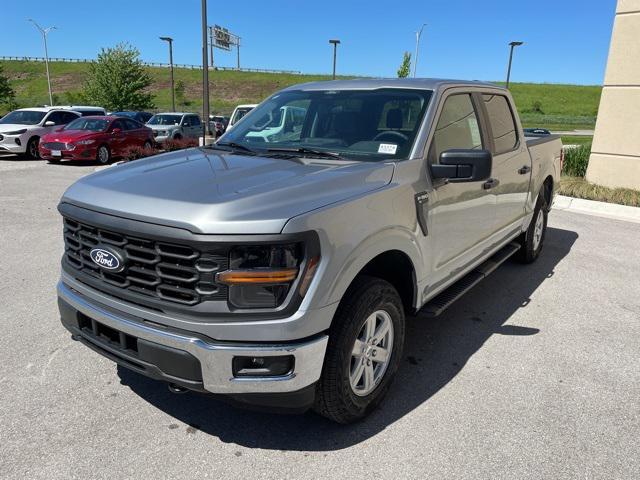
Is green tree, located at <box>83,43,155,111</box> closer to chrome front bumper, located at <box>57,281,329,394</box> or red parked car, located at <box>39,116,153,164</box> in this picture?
red parked car, located at <box>39,116,153,164</box>

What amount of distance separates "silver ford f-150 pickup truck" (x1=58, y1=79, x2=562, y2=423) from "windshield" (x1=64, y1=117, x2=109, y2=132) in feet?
44.2

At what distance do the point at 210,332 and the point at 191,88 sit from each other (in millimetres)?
95860

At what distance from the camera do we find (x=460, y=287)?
393 cm

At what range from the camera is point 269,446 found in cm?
270

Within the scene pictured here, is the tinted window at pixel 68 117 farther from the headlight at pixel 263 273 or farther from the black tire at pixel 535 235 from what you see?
the headlight at pixel 263 273

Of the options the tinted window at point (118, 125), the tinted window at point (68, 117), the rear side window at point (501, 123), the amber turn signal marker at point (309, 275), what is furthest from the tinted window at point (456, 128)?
the tinted window at point (68, 117)

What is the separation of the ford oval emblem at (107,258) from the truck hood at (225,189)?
0.63ft

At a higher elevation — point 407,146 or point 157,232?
point 407,146

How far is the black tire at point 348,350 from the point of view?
2508mm

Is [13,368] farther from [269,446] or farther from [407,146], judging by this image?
[407,146]

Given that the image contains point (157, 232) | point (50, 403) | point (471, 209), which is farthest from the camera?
point (471, 209)

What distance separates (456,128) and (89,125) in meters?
14.7

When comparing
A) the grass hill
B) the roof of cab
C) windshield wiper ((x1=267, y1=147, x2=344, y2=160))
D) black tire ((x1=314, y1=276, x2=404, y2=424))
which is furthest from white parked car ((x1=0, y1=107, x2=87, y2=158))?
the grass hill

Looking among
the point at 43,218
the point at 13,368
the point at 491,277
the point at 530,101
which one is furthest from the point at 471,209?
the point at 530,101
